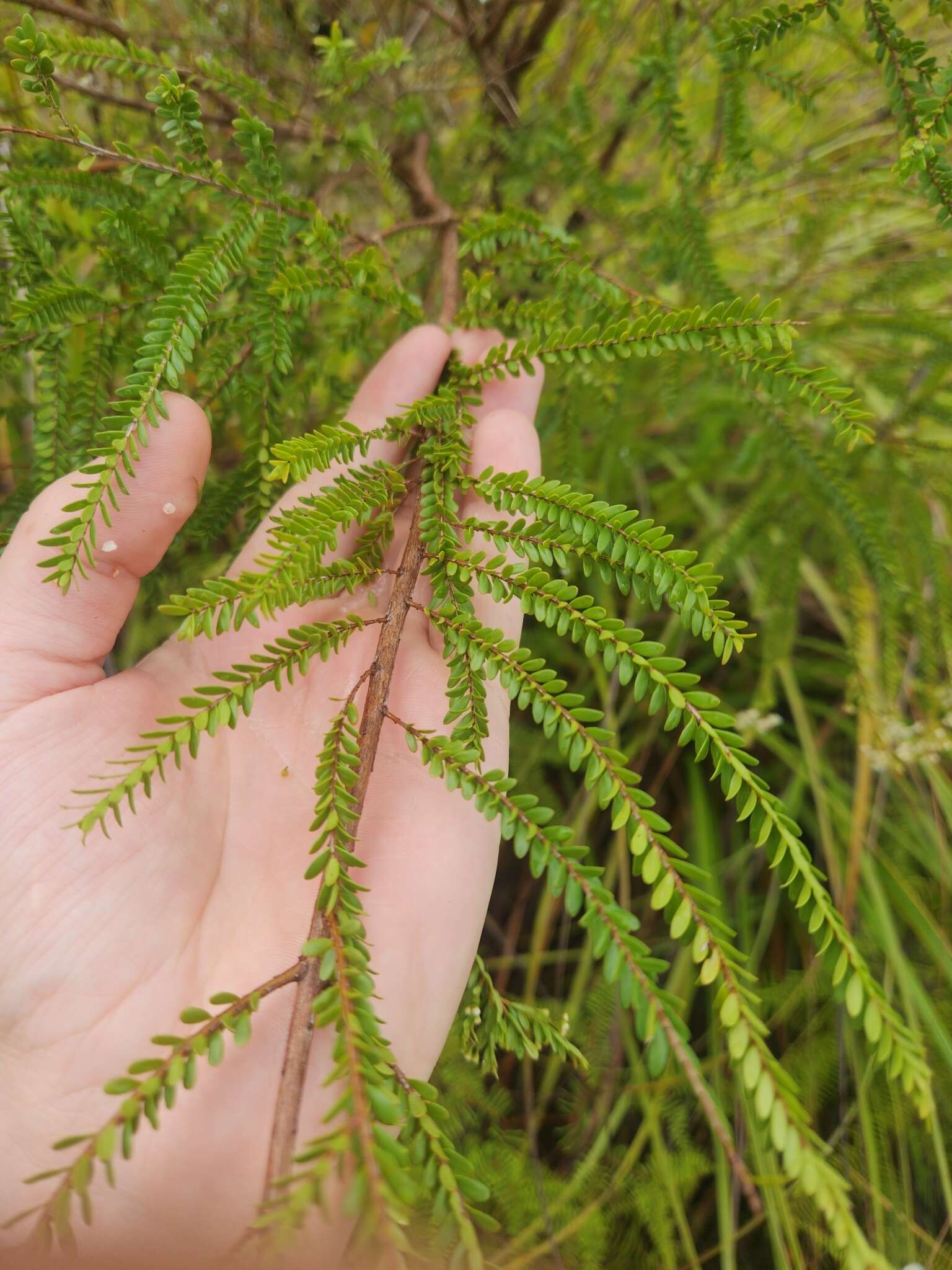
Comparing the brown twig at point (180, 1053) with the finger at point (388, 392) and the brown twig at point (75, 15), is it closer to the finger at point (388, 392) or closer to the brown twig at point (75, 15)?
the finger at point (388, 392)

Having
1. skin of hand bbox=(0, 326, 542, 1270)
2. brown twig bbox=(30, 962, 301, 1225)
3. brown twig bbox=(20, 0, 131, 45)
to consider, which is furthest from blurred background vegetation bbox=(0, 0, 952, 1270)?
brown twig bbox=(30, 962, 301, 1225)

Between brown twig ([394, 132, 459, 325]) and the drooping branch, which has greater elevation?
brown twig ([394, 132, 459, 325])

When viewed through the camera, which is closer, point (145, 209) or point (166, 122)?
point (166, 122)

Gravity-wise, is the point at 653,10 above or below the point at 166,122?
above

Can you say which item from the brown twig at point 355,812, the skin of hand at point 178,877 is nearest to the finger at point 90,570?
the skin of hand at point 178,877

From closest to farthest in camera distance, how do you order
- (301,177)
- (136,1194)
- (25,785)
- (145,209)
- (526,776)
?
(136,1194) < (25,785) < (145,209) < (301,177) < (526,776)

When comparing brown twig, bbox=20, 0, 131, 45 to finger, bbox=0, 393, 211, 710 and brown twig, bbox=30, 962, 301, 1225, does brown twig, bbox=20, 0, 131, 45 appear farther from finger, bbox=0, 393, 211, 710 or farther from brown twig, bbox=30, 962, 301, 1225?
brown twig, bbox=30, 962, 301, 1225

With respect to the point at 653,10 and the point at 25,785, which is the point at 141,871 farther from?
the point at 653,10

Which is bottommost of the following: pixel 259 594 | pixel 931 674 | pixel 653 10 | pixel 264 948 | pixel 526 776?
pixel 264 948

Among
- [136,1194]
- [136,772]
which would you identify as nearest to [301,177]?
[136,772]
